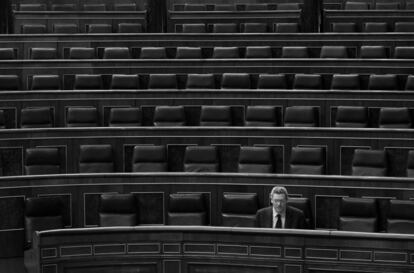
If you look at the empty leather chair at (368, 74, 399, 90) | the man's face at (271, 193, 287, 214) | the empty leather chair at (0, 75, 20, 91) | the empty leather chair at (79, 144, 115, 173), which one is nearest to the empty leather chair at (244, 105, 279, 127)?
the empty leather chair at (368, 74, 399, 90)

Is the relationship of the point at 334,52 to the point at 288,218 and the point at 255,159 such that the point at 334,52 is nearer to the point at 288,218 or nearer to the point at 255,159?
the point at 255,159

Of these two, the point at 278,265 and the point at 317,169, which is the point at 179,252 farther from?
the point at 317,169

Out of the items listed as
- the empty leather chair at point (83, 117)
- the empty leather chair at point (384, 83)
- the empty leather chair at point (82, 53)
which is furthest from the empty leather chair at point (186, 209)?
the empty leather chair at point (82, 53)

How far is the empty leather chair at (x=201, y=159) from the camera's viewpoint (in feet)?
14.7

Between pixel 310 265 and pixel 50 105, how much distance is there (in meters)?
2.45

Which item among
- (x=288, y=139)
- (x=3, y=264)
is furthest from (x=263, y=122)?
(x=3, y=264)

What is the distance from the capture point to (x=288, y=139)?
4512mm

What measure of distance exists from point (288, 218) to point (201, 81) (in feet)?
6.53

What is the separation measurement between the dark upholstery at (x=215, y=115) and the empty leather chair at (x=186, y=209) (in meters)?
0.94

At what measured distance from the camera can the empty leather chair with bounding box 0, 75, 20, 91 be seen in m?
5.45

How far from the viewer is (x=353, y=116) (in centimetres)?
484

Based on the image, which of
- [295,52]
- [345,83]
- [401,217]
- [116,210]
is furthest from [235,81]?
[401,217]

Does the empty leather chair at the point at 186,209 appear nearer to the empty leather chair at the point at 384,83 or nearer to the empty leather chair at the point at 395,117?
the empty leather chair at the point at 395,117

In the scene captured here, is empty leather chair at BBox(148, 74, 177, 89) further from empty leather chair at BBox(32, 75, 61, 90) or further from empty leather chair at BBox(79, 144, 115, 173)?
empty leather chair at BBox(79, 144, 115, 173)
